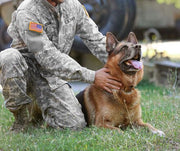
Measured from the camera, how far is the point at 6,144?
11.4ft

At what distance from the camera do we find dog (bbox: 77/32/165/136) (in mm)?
3764

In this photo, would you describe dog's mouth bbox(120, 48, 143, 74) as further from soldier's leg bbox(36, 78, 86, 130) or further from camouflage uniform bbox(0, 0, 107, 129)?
soldier's leg bbox(36, 78, 86, 130)

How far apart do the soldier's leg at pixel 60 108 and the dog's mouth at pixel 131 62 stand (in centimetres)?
77

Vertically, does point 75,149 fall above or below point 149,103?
above

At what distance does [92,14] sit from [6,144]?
4389 millimetres

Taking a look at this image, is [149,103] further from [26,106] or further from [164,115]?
[26,106]

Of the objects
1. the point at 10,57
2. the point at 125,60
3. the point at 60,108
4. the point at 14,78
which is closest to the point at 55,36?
the point at 10,57

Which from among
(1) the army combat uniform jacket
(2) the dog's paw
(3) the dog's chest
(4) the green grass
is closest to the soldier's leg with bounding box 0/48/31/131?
(1) the army combat uniform jacket

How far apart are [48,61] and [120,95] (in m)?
0.86

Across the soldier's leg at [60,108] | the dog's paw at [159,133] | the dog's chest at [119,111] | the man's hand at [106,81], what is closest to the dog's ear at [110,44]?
the man's hand at [106,81]

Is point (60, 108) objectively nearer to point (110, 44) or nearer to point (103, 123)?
point (103, 123)

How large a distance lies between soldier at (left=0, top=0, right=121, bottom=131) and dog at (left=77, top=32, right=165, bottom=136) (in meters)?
0.12

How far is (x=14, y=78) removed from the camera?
3.86 m

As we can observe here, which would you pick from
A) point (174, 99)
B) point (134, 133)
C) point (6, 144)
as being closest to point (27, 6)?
point (6, 144)
